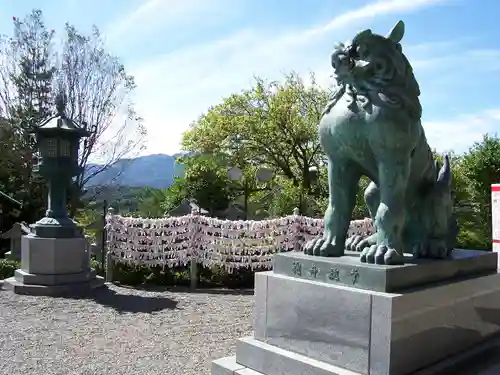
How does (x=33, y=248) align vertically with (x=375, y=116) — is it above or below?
below

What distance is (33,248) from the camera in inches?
306

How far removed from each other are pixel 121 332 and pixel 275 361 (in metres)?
3.01

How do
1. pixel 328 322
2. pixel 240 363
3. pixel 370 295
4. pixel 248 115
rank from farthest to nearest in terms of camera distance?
pixel 248 115, pixel 240 363, pixel 328 322, pixel 370 295

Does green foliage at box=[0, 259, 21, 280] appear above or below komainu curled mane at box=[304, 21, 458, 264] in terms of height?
below

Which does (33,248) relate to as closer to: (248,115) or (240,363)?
(240,363)

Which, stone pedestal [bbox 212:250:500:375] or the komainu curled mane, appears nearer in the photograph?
stone pedestal [bbox 212:250:500:375]

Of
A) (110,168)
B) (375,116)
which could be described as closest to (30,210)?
(110,168)

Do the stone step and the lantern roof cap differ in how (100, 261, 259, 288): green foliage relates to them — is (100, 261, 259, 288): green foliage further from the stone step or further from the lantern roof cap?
the stone step

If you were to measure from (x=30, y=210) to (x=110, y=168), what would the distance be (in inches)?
176

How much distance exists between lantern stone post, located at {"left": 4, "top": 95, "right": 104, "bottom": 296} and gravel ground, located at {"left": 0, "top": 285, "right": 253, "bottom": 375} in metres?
0.33

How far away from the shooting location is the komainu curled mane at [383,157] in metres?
2.85

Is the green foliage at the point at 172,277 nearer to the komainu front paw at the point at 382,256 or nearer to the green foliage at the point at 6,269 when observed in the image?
the green foliage at the point at 6,269

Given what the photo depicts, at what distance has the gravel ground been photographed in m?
4.37

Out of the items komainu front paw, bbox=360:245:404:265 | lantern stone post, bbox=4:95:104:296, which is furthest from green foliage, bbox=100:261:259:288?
komainu front paw, bbox=360:245:404:265
